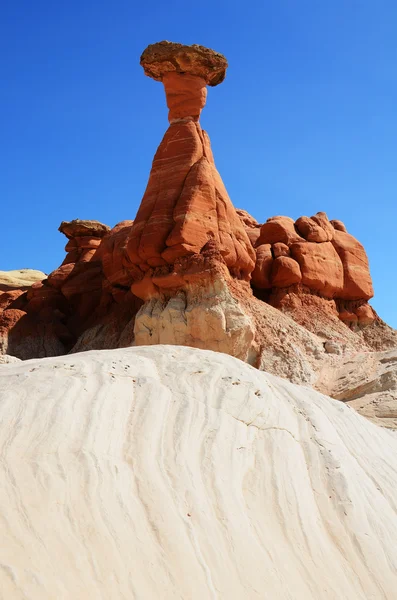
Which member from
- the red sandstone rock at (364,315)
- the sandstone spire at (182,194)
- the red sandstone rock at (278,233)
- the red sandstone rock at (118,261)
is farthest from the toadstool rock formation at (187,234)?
the red sandstone rock at (364,315)

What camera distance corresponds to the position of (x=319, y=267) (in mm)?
18453

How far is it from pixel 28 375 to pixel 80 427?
2.48 ft

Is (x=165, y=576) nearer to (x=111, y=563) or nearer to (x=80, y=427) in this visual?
(x=111, y=563)

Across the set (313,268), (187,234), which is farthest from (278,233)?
(187,234)

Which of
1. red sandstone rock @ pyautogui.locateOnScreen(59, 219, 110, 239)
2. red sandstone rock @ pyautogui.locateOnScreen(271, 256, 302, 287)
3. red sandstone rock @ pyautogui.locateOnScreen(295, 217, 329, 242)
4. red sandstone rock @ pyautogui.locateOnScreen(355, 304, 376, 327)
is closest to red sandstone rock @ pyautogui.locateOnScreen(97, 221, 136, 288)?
red sandstone rock @ pyautogui.locateOnScreen(59, 219, 110, 239)

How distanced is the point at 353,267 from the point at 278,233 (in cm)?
283

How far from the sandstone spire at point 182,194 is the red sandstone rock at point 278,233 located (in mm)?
3338

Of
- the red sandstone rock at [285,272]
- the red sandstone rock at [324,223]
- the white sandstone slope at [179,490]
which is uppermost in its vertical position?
the red sandstone rock at [324,223]

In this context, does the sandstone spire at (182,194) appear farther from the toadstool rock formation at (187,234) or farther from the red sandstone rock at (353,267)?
the red sandstone rock at (353,267)

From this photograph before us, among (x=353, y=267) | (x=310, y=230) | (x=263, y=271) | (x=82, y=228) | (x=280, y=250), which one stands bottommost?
(x=263, y=271)

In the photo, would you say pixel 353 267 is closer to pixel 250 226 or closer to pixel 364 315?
pixel 364 315

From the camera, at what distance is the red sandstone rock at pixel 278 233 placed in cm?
1919

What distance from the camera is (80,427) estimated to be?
3451mm

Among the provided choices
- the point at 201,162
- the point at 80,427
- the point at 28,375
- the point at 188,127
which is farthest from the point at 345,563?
the point at 188,127
